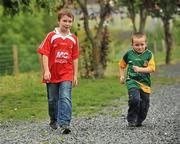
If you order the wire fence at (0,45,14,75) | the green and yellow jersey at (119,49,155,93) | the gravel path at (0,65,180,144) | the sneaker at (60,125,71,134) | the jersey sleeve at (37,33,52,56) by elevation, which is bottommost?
the wire fence at (0,45,14,75)

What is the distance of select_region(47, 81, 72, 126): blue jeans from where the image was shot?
991 cm

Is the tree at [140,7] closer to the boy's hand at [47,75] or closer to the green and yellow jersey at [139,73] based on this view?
the green and yellow jersey at [139,73]

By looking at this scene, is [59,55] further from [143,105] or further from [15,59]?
[15,59]

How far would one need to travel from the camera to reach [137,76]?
10.6 metres

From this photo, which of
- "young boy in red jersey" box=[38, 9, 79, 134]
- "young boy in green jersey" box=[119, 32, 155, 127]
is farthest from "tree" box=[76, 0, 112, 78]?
"young boy in red jersey" box=[38, 9, 79, 134]

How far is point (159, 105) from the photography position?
48.4ft

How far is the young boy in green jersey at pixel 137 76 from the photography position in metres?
10.5

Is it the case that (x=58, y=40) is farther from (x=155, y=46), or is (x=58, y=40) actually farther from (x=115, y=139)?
(x=155, y=46)

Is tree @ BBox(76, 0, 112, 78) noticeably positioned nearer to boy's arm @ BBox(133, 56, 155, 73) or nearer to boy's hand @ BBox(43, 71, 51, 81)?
boy's arm @ BBox(133, 56, 155, 73)

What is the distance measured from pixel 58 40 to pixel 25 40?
50711mm

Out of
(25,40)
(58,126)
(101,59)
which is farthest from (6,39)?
(58,126)

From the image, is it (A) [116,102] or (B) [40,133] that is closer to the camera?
(B) [40,133]

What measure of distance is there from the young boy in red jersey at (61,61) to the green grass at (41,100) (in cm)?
276

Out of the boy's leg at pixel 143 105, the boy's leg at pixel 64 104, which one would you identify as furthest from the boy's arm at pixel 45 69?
the boy's leg at pixel 143 105
